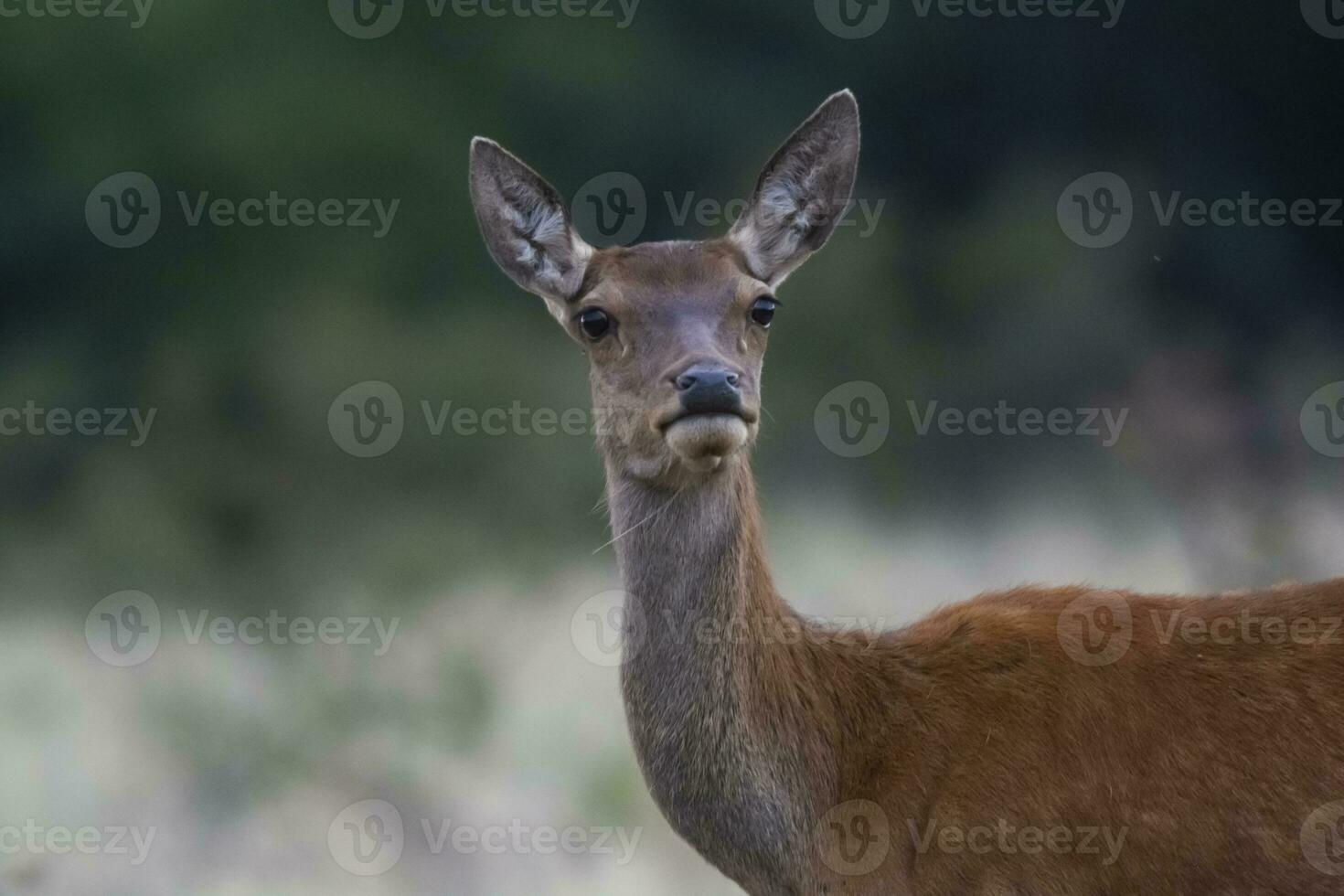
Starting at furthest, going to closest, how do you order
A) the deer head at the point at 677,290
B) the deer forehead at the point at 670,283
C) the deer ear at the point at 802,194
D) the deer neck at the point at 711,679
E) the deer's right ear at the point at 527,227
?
1. the deer ear at the point at 802,194
2. the deer's right ear at the point at 527,227
3. the deer forehead at the point at 670,283
4. the deer neck at the point at 711,679
5. the deer head at the point at 677,290

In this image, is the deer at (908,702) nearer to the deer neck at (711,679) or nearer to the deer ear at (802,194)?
the deer neck at (711,679)

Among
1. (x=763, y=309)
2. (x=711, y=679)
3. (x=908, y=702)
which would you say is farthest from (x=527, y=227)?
(x=908, y=702)

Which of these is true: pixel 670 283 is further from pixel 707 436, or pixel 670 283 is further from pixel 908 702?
pixel 908 702

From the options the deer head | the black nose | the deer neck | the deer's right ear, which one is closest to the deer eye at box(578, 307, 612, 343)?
the deer head

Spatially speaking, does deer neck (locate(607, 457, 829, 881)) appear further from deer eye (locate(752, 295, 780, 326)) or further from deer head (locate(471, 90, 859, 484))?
deer eye (locate(752, 295, 780, 326))

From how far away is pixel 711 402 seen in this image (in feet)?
19.4

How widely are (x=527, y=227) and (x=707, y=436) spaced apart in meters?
1.81

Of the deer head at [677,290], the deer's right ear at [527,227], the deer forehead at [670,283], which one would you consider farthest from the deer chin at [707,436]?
the deer's right ear at [527,227]

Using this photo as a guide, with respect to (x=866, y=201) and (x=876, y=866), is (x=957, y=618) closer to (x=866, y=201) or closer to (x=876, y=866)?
(x=876, y=866)

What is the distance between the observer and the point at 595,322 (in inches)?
262

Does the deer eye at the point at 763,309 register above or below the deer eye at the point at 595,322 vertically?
above

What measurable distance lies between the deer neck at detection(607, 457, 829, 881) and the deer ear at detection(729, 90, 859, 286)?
1201mm

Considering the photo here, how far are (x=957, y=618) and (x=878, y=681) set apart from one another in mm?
553

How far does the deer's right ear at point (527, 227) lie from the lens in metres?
7.04
